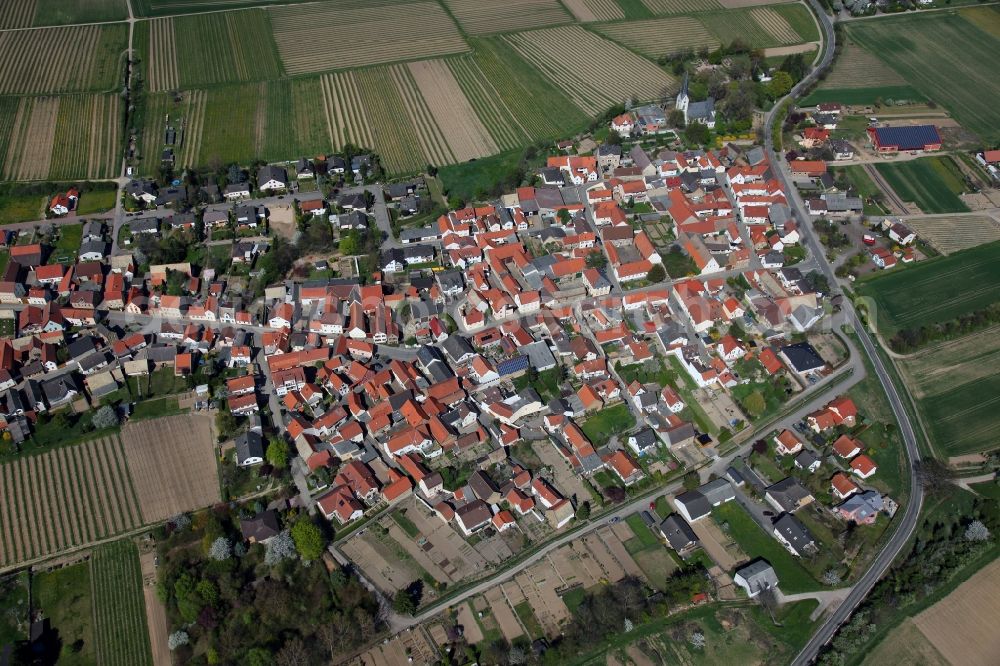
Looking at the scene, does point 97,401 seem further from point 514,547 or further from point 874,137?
point 874,137

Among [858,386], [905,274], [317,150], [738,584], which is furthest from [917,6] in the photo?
[738,584]

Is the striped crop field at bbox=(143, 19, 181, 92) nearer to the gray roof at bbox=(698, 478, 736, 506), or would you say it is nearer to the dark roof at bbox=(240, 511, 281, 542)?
the dark roof at bbox=(240, 511, 281, 542)

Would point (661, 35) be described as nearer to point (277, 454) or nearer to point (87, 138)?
point (87, 138)

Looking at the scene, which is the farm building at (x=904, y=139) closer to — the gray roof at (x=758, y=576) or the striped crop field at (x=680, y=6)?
the striped crop field at (x=680, y=6)

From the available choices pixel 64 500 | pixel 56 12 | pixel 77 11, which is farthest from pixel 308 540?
pixel 56 12

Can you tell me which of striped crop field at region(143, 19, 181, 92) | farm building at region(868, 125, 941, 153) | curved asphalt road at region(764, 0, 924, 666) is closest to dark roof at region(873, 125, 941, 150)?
farm building at region(868, 125, 941, 153)

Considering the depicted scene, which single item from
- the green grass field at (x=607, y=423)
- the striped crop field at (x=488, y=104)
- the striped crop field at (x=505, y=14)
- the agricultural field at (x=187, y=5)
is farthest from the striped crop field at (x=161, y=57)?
the green grass field at (x=607, y=423)
